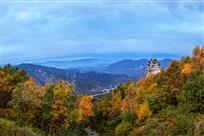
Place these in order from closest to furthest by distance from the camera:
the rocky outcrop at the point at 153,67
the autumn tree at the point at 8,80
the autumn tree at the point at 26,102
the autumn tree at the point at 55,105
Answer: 1. the autumn tree at the point at 26,102
2. the autumn tree at the point at 55,105
3. the autumn tree at the point at 8,80
4. the rocky outcrop at the point at 153,67

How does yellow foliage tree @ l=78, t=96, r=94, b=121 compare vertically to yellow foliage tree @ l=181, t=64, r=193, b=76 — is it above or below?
below

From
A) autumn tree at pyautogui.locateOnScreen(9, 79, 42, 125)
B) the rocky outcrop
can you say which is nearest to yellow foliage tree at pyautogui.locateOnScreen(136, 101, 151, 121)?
autumn tree at pyautogui.locateOnScreen(9, 79, 42, 125)

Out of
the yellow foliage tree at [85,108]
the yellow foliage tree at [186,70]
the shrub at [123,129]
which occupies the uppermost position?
the yellow foliage tree at [186,70]

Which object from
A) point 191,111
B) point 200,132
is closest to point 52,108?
point 191,111

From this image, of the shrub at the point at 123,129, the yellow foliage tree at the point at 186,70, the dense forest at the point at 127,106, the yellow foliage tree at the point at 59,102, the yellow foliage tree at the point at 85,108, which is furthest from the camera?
the yellow foliage tree at the point at 85,108

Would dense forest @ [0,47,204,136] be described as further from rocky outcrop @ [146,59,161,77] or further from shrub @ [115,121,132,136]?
rocky outcrop @ [146,59,161,77]

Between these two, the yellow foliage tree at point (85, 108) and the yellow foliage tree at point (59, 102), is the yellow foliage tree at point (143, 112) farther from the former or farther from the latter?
the yellow foliage tree at point (85, 108)

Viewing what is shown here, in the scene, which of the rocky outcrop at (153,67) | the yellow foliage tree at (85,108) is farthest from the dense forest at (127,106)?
the rocky outcrop at (153,67)

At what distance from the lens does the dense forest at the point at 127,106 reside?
239 ft

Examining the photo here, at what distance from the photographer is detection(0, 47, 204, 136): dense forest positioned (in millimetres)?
72875

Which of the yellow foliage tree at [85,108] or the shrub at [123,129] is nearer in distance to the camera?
the shrub at [123,129]

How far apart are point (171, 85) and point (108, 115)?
816 inches

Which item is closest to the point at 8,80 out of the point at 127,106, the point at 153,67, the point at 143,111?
the point at 143,111

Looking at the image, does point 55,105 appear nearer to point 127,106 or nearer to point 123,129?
point 123,129
